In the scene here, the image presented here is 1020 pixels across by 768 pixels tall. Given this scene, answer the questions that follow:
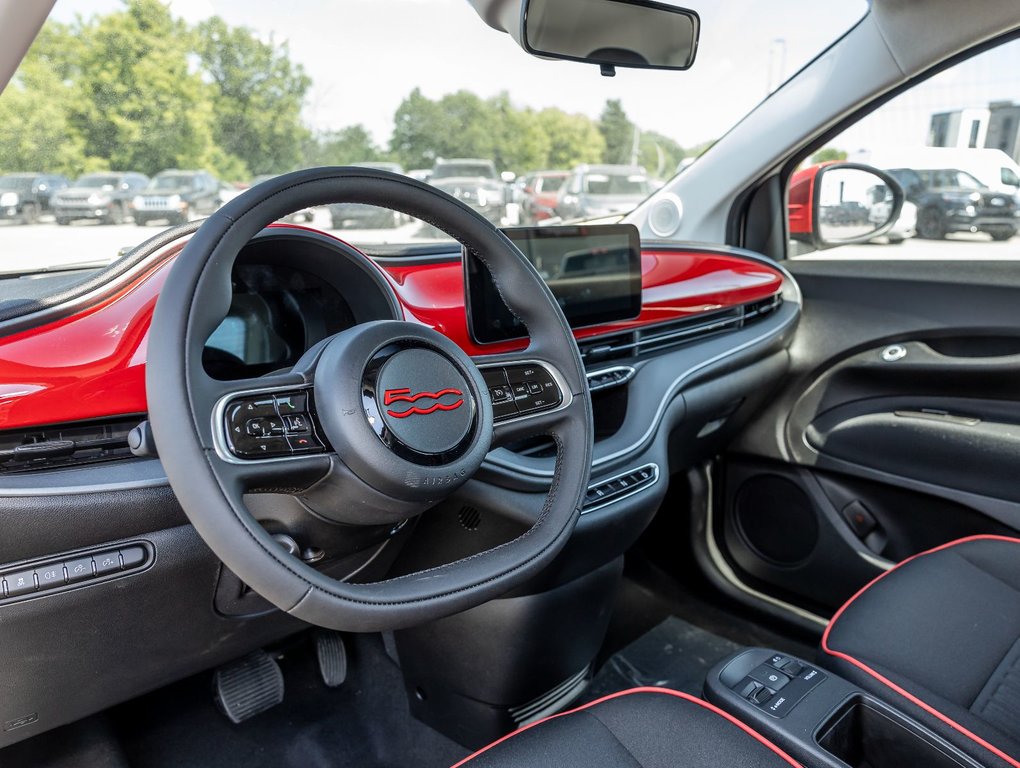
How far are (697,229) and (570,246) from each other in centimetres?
96

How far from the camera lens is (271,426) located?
974mm

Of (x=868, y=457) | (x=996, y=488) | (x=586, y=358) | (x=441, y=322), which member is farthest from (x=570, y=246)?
(x=996, y=488)

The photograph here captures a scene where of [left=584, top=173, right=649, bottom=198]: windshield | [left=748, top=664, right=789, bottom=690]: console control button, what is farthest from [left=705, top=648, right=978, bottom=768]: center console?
[left=584, top=173, right=649, bottom=198]: windshield

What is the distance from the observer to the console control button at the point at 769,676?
136cm

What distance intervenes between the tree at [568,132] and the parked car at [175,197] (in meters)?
10.4

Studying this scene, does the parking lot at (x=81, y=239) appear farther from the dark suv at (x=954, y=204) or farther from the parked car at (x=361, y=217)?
the dark suv at (x=954, y=204)

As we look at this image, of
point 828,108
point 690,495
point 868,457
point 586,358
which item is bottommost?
point 690,495

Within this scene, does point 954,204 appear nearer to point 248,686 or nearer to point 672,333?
point 672,333

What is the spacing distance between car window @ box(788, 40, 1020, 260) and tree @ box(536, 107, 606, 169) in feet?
31.4

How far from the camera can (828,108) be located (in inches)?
89.5

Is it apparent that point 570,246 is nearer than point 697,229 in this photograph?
Yes

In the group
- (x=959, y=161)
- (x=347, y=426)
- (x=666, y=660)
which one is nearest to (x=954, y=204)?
(x=959, y=161)

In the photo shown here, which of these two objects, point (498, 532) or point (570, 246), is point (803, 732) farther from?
point (570, 246)

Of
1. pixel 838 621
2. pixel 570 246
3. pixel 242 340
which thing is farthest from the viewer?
pixel 570 246
